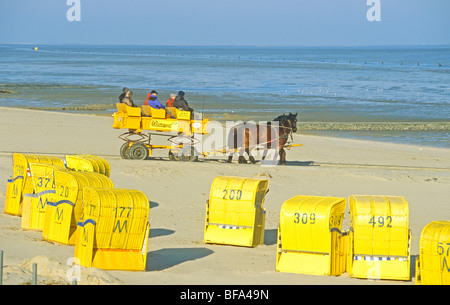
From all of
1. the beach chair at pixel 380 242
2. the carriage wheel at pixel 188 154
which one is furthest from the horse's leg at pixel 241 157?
the beach chair at pixel 380 242

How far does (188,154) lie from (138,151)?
1.38 metres

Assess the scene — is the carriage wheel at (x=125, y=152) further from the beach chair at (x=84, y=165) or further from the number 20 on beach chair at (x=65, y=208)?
the number 20 on beach chair at (x=65, y=208)

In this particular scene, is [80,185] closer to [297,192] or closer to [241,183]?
[241,183]

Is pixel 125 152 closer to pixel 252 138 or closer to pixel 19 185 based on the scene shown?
pixel 252 138

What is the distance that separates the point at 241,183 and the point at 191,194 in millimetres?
4546

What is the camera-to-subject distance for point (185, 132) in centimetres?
2077

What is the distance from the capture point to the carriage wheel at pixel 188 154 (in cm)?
2106

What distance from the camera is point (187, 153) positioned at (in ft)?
69.3

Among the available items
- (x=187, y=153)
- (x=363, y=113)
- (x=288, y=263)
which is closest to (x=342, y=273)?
(x=288, y=263)

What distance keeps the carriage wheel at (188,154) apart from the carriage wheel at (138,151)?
984mm

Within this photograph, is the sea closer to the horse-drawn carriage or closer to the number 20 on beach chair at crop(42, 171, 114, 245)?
the horse-drawn carriage

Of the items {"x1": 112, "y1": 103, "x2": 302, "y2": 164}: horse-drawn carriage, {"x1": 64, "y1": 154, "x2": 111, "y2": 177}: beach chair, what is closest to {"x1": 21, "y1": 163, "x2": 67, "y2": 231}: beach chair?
{"x1": 64, "y1": 154, "x2": 111, "y2": 177}: beach chair

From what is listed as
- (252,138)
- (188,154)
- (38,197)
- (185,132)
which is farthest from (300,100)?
(38,197)
